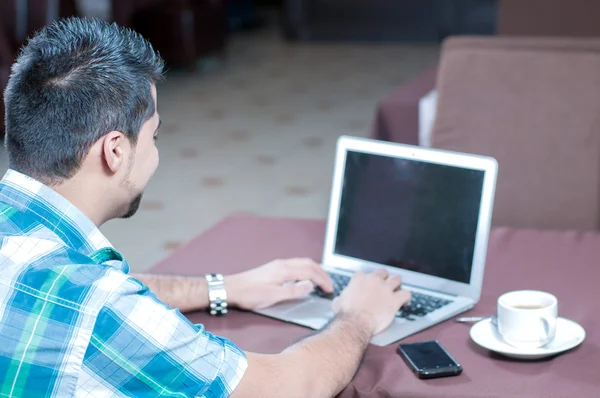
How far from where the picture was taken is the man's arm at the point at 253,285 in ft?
5.53

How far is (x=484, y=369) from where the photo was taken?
1431mm

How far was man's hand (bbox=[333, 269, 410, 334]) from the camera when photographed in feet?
5.16

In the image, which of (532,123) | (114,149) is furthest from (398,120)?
(114,149)

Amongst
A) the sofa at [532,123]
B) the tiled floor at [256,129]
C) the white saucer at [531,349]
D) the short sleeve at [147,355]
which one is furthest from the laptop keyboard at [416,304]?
the tiled floor at [256,129]

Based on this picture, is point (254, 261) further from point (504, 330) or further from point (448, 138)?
point (448, 138)

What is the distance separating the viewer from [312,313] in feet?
5.45

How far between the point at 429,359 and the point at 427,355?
15 millimetres

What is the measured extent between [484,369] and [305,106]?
5.54m

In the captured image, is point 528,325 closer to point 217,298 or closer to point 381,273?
point 381,273

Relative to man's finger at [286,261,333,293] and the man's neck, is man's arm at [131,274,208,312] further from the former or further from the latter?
the man's neck

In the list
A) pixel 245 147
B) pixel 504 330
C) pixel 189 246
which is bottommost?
pixel 245 147

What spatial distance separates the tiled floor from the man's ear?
8.51 ft

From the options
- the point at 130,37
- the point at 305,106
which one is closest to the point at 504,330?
the point at 130,37

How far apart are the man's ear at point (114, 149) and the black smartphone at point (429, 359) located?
1.81ft
